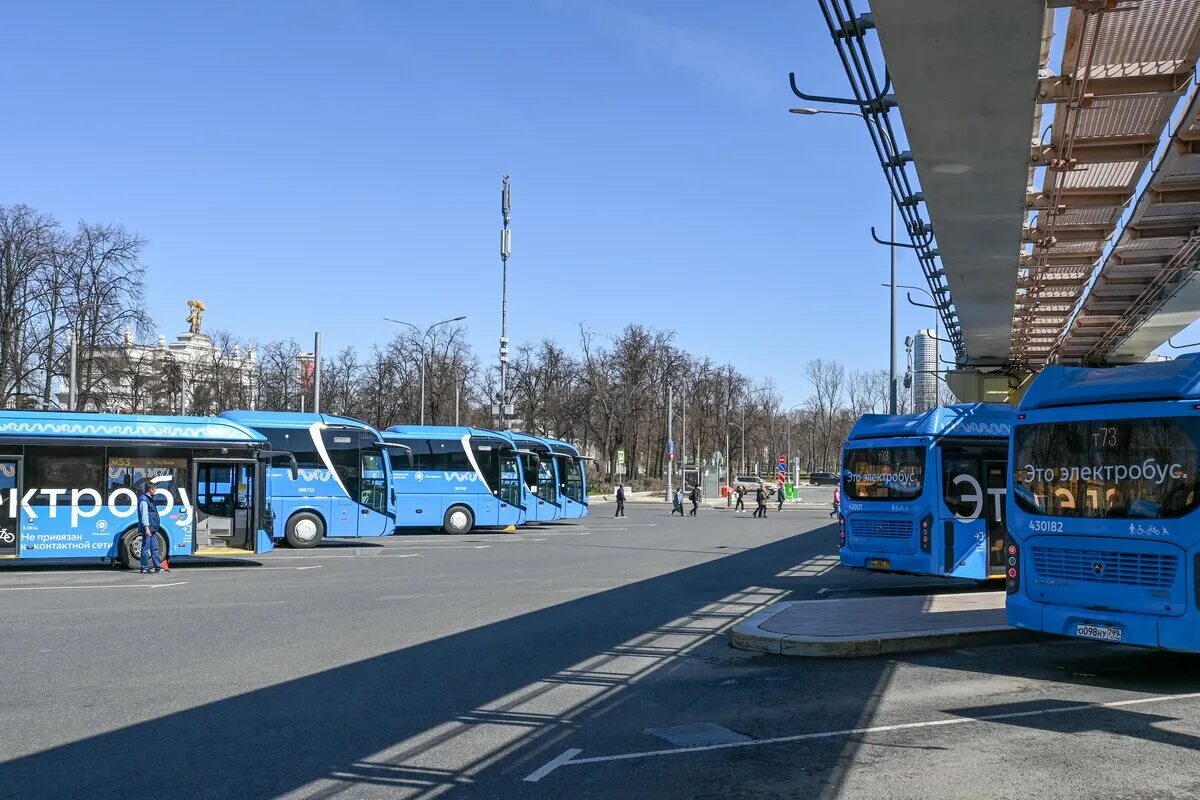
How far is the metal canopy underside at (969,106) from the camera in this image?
223 inches

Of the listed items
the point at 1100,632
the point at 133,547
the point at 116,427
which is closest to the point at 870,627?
the point at 1100,632

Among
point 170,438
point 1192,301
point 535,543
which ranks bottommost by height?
point 535,543

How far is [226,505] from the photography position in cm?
2206

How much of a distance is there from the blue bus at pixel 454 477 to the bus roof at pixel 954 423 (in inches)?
690

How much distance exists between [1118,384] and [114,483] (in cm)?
1841

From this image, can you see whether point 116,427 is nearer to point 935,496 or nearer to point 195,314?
point 935,496

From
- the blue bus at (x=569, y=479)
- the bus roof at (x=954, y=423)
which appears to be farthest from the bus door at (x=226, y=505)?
the blue bus at (x=569, y=479)

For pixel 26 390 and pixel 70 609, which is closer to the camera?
pixel 70 609

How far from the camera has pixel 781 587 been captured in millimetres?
18078

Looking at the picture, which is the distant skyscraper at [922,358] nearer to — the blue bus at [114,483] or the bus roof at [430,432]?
the bus roof at [430,432]

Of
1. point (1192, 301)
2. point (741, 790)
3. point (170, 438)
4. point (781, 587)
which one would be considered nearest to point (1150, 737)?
point (741, 790)

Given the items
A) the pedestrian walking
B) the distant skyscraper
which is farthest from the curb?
the distant skyscraper

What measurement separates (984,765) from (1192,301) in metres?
9.71

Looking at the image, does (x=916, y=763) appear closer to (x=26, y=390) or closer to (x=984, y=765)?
(x=984, y=765)
